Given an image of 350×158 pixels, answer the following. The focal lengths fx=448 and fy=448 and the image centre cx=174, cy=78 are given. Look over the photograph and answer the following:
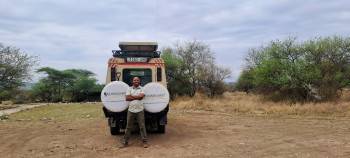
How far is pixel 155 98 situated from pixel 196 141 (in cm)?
155

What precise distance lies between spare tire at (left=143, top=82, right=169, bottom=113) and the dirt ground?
93 centimetres

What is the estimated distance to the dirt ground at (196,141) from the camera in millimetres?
10086

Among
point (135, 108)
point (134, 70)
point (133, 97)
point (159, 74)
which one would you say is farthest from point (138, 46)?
point (135, 108)

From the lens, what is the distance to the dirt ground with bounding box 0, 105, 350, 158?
10.1 meters

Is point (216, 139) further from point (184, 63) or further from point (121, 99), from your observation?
point (184, 63)

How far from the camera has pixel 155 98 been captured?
1159cm

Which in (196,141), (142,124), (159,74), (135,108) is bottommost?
(196,141)

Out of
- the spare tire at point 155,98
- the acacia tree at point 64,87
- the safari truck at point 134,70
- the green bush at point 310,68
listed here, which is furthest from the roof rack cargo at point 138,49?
the acacia tree at point 64,87

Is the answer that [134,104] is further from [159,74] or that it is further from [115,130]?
[115,130]

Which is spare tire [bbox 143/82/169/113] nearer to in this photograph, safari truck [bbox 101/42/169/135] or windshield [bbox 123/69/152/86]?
safari truck [bbox 101/42/169/135]

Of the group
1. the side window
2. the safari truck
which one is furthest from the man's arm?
the side window

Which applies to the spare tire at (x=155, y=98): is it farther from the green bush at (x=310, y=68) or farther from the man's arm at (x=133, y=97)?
the green bush at (x=310, y=68)

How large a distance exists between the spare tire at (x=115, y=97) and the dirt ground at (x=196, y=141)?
3.19 ft

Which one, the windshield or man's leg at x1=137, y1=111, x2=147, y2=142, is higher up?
the windshield
